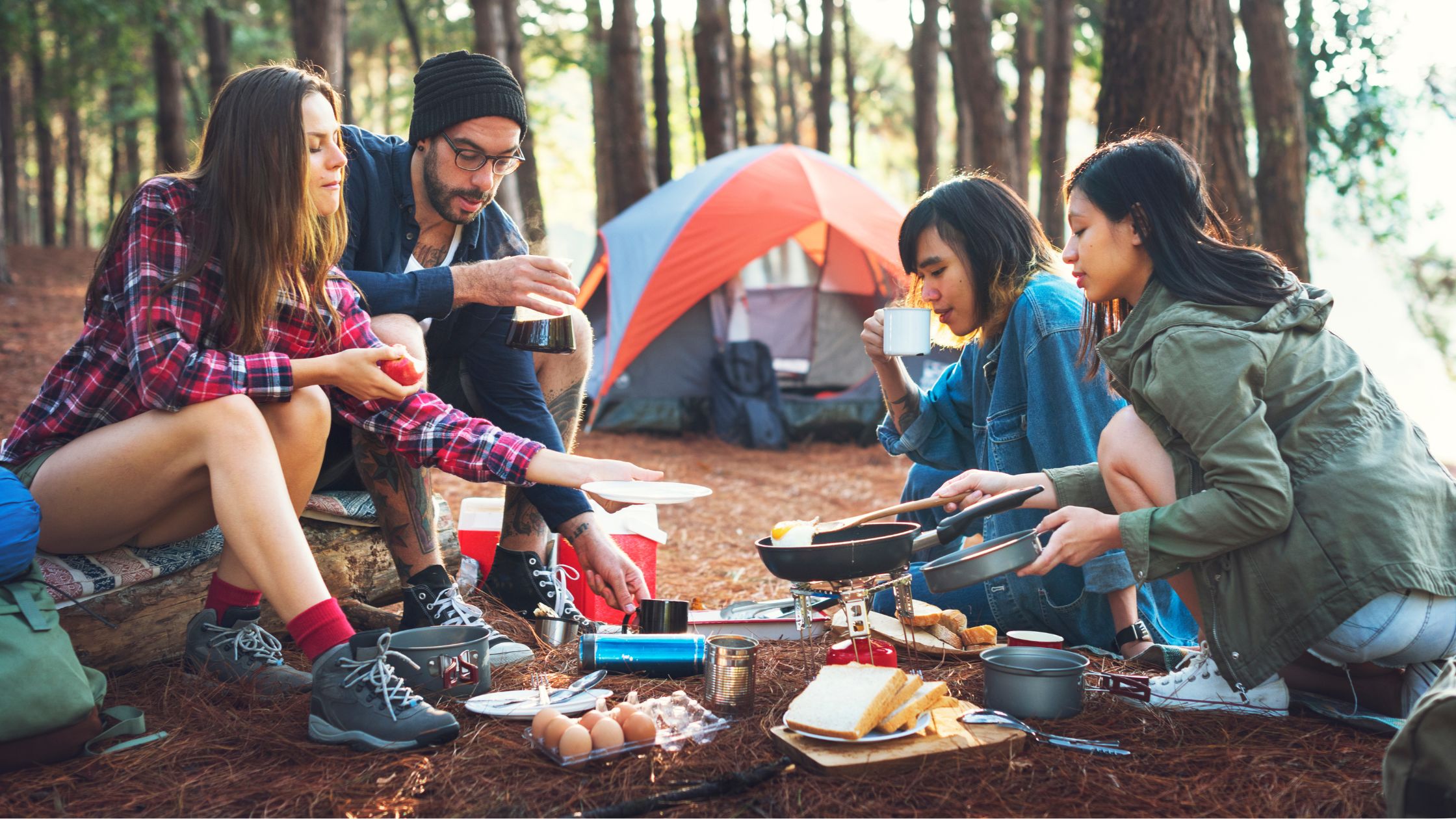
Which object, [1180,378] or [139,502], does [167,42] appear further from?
[1180,378]

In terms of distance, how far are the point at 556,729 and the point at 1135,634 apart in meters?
1.55

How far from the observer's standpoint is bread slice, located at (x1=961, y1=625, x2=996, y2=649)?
2748mm

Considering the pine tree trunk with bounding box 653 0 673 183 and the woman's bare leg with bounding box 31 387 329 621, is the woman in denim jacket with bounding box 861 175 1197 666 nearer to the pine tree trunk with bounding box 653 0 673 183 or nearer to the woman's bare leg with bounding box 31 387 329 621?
the woman's bare leg with bounding box 31 387 329 621

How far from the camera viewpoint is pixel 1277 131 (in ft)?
24.4

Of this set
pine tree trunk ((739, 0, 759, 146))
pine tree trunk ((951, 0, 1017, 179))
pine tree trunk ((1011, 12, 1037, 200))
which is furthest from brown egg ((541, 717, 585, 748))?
pine tree trunk ((739, 0, 759, 146))

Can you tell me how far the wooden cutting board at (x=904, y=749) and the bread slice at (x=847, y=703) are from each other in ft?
0.09

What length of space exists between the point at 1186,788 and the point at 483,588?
2.14m

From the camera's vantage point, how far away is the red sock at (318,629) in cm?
220

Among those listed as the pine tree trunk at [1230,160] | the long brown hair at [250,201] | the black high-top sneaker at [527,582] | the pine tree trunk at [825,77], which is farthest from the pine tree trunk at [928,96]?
the long brown hair at [250,201]

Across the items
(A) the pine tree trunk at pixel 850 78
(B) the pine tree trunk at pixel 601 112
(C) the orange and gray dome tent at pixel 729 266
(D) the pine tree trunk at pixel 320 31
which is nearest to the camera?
(D) the pine tree trunk at pixel 320 31

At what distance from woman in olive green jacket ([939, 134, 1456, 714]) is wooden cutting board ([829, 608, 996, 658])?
2.01 feet

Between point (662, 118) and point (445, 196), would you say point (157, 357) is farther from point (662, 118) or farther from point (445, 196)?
point (662, 118)

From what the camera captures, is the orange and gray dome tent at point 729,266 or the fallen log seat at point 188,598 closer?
the fallen log seat at point 188,598

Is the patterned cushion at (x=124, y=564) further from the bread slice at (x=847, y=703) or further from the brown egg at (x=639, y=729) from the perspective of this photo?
the bread slice at (x=847, y=703)
